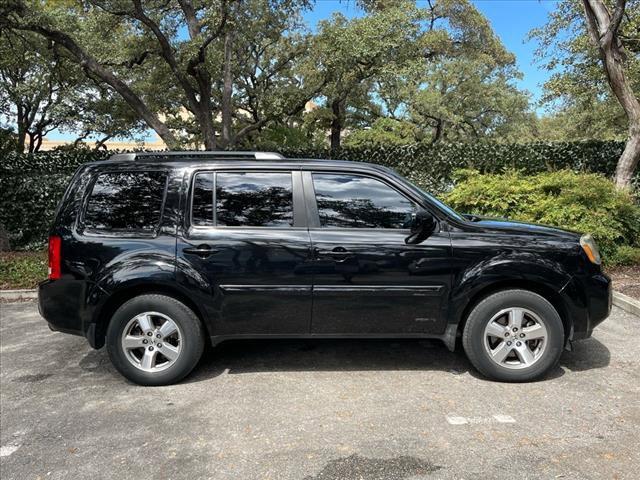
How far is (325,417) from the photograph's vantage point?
3520mm

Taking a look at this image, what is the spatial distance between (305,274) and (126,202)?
1.68m

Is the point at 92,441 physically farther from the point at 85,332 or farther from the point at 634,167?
the point at 634,167

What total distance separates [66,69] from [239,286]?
41.2 ft

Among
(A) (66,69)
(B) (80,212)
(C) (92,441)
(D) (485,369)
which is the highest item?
(A) (66,69)

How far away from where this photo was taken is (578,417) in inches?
136

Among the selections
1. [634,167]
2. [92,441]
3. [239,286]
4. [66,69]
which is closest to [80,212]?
[239,286]

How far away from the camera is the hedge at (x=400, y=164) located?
9.87 metres

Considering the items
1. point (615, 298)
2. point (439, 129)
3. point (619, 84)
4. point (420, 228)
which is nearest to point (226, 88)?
point (619, 84)

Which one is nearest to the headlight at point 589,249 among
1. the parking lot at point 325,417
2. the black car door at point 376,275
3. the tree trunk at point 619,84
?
the parking lot at point 325,417

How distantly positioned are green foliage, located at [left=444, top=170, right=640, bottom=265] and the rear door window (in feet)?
17.9

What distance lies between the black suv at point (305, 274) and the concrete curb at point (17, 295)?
3.81 metres

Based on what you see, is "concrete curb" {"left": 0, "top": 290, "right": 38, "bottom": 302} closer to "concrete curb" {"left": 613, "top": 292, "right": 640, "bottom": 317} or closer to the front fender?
the front fender

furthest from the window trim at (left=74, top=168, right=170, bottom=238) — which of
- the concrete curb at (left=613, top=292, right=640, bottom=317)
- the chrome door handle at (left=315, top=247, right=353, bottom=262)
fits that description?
the concrete curb at (left=613, top=292, right=640, bottom=317)

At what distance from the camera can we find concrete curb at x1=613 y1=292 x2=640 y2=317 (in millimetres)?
5941
